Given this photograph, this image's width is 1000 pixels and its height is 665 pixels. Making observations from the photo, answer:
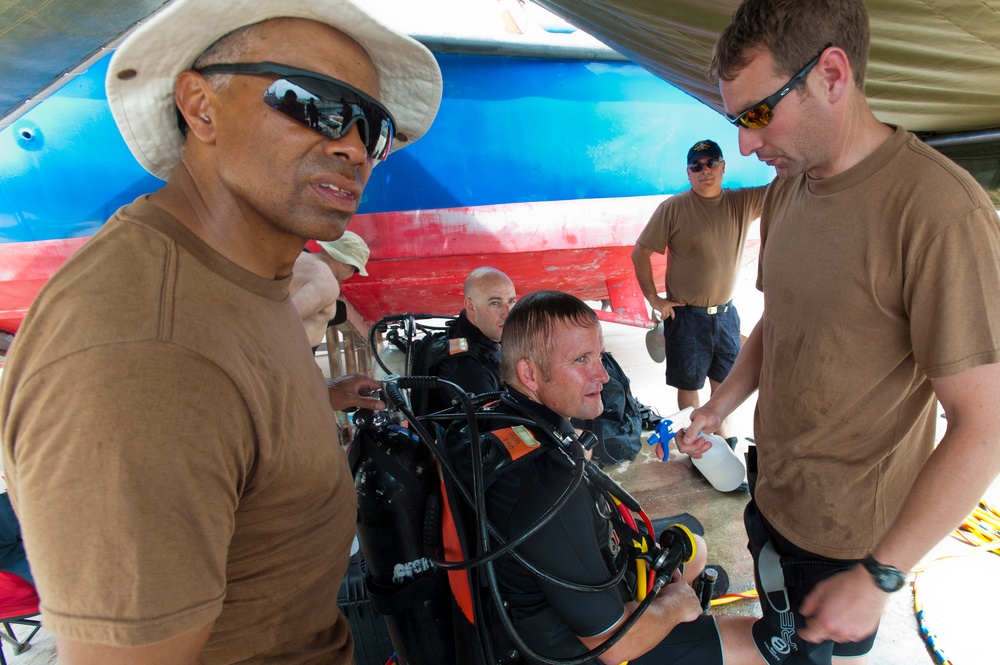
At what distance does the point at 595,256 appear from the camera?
A: 5.92 m

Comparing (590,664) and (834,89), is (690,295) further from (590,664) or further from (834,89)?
(590,664)

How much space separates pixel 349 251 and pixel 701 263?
258cm

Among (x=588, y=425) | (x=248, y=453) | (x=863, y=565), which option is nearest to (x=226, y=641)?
(x=248, y=453)

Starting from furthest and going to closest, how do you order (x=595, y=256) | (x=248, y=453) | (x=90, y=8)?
(x=595, y=256)
(x=90, y=8)
(x=248, y=453)

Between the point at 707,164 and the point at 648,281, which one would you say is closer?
the point at 707,164

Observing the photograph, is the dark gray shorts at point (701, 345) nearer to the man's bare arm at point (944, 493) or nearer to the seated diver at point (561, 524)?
the seated diver at point (561, 524)

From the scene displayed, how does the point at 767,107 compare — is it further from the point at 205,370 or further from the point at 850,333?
the point at 205,370

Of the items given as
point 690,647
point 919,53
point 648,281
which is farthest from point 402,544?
point 648,281

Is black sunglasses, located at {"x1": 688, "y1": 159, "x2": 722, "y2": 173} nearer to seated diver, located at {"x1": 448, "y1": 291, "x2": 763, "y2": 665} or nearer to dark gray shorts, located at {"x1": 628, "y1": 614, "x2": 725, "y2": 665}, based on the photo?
seated diver, located at {"x1": 448, "y1": 291, "x2": 763, "y2": 665}

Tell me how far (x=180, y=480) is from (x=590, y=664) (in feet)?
4.25

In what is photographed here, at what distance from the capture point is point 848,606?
115 cm

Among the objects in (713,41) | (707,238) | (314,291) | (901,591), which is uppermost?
(713,41)

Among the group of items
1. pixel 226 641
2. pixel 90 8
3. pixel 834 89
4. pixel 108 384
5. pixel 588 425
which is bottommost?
pixel 588 425

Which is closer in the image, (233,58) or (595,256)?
(233,58)
